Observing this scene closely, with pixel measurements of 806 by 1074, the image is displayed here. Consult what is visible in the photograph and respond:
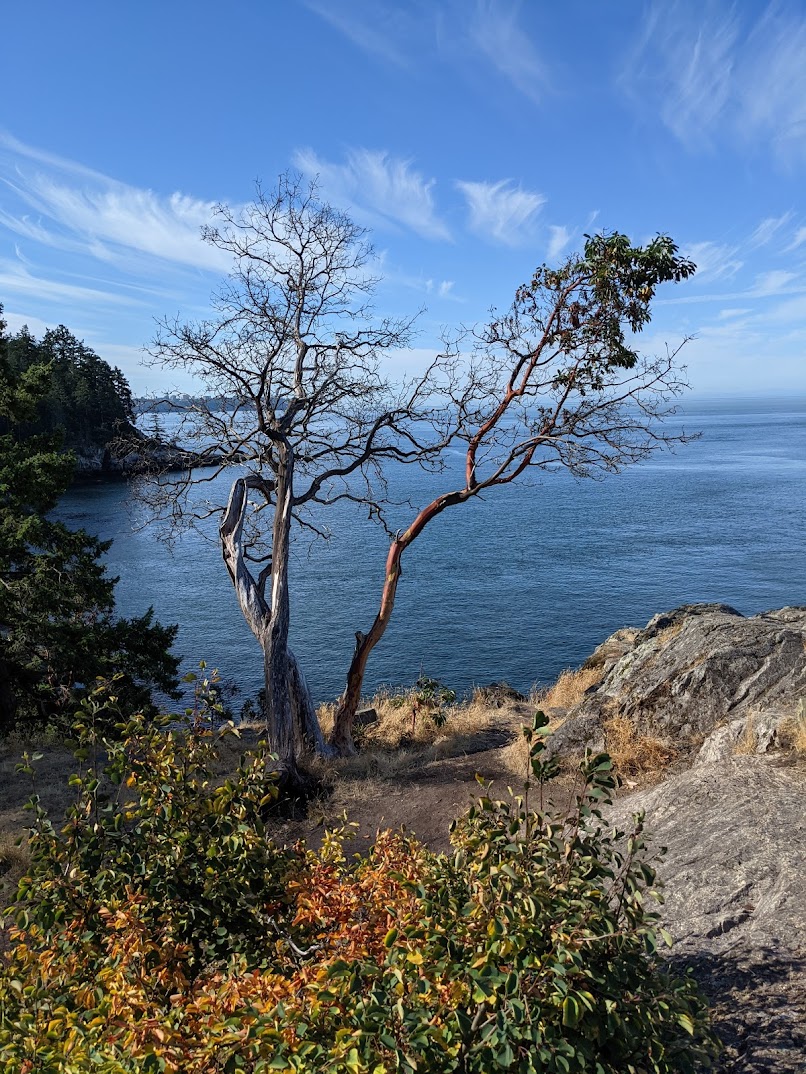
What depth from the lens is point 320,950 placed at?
9.85ft

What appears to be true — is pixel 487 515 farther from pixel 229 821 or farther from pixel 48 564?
pixel 229 821

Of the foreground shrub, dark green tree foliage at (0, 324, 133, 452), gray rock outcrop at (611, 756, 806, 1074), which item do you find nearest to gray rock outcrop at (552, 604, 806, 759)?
gray rock outcrop at (611, 756, 806, 1074)

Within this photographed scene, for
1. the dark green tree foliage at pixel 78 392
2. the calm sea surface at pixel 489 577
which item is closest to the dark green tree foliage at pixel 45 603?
the calm sea surface at pixel 489 577

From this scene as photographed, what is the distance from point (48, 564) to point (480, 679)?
15.3 meters

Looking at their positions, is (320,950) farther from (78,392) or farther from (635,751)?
(78,392)

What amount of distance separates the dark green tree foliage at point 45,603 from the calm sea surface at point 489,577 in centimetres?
455

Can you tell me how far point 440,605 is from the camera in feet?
111

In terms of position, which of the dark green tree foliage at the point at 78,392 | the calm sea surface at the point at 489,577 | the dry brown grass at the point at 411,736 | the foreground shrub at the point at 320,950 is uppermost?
the dark green tree foliage at the point at 78,392

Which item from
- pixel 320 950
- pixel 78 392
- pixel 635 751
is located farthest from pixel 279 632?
pixel 78 392

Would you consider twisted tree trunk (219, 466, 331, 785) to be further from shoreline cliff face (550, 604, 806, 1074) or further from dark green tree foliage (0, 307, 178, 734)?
dark green tree foliage (0, 307, 178, 734)

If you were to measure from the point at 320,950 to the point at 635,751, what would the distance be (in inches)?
→ 278

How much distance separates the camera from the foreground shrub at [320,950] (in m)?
2.20

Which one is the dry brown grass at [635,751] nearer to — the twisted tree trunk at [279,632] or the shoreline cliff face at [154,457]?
the twisted tree trunk at [279,632]

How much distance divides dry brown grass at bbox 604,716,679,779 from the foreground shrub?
20.6 ft
